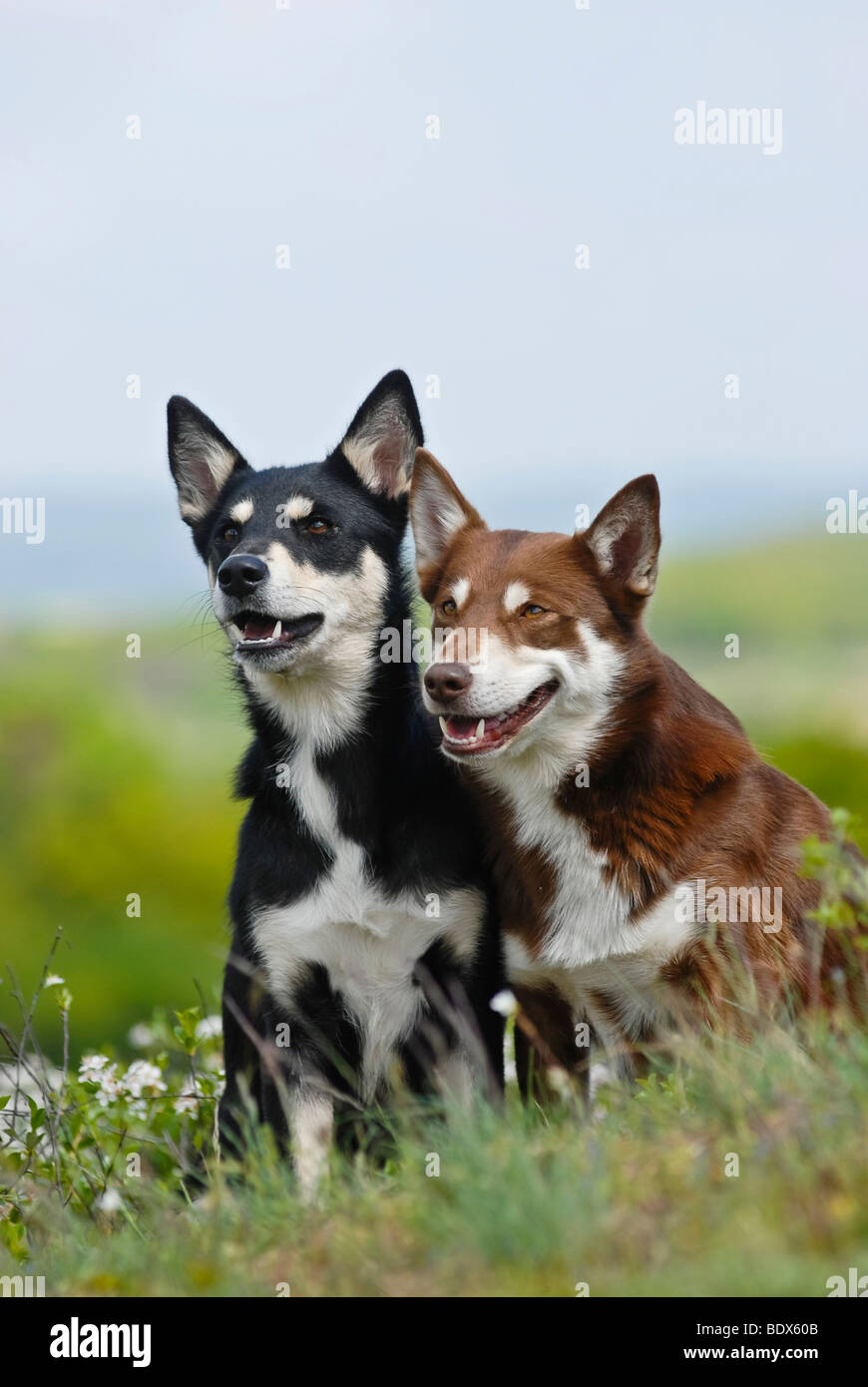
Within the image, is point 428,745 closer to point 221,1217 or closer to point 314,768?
point 314,768

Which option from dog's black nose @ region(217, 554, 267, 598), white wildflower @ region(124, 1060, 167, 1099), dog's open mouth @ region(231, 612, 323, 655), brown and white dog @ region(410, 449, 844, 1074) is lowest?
white wildflower @ region(124, 1060, 167, 1099)

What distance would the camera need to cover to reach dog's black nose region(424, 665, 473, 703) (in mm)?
4641

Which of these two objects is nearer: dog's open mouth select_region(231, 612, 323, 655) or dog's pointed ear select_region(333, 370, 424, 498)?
dog's open mouth select_region(231, 612, 323, 655)

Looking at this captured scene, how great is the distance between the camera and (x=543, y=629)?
4895 millimetres

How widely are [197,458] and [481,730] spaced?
5.72 ft

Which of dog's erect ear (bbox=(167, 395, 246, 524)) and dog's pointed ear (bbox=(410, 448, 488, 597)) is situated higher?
dog's erect ear (bbox=(167, 395, 246, 524))

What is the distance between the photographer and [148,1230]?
4344mm

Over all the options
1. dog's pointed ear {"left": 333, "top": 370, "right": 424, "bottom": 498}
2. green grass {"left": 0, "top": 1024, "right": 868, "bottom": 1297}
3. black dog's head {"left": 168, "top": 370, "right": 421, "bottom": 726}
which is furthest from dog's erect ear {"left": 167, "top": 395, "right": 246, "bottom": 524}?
green grass {"left": 0, "top": 1024, "right": 868, "bottom": 1297}

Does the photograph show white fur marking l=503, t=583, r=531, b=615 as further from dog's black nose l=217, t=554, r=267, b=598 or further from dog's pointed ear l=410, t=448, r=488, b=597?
dog's black nose l=217, t=554, r=267, b=598

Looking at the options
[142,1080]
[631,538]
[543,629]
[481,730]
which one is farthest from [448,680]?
[142,1080]

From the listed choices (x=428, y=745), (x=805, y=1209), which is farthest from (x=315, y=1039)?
(x=805, y=1209)

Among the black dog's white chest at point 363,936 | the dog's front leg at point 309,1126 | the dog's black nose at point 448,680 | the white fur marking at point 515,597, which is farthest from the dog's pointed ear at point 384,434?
the dog's front leg at point 309,1126

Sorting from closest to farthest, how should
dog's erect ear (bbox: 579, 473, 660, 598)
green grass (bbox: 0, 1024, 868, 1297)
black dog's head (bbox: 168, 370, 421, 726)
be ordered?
green grass (bbox: 0, 1024, 868, 1297) → dog's erect ear (bbox: 579, 473, 660, 598) → black dog's head (bbox: 168, 370, 421, 726)

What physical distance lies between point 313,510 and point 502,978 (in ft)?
5.66
